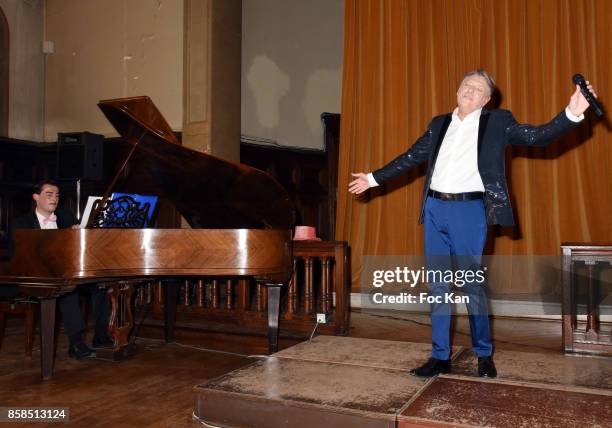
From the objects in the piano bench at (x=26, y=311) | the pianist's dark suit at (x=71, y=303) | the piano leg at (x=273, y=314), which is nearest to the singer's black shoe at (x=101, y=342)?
the pianist's dark suit at (x=71, y=303)

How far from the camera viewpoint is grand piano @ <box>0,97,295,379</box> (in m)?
2.79

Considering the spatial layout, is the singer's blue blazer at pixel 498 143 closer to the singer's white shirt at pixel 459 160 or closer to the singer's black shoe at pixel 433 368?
the singer's white shirt at pixel 459 160

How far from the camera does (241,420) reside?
88.5 inches

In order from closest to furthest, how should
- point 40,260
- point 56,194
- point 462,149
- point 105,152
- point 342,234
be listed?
point 462,149, point 40,260, point 56,194, point 342,234, point 105,152

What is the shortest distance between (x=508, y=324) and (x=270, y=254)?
7.84 ft

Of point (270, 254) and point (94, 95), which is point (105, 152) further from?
point (270, 254)

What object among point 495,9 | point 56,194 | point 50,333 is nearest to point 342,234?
point 495,9

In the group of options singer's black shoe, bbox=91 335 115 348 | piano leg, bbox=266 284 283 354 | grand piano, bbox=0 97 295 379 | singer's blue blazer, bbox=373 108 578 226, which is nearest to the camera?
singer's blue blazer, bbox=373 108 578 226

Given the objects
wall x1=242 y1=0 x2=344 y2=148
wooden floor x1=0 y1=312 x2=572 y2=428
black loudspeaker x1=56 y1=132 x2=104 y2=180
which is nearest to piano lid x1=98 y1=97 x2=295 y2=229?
wooden floor x1=0 y1=312 x2=572 y2=428

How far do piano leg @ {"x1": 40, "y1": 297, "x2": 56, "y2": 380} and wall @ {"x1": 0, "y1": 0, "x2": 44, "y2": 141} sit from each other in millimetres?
4247

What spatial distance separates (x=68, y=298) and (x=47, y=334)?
47 cm

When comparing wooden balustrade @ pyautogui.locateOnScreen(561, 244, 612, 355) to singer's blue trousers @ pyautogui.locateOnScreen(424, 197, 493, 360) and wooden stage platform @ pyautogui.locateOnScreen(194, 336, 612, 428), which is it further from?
singer's blue trousers @ pyautogui.locateOnScreen(424, 197, 493, 360)

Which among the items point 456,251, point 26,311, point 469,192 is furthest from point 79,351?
point 469,192

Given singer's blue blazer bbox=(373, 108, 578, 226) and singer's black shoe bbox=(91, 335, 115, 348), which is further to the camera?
singer's black shoe bbox=(91, 335, 115, 348)
